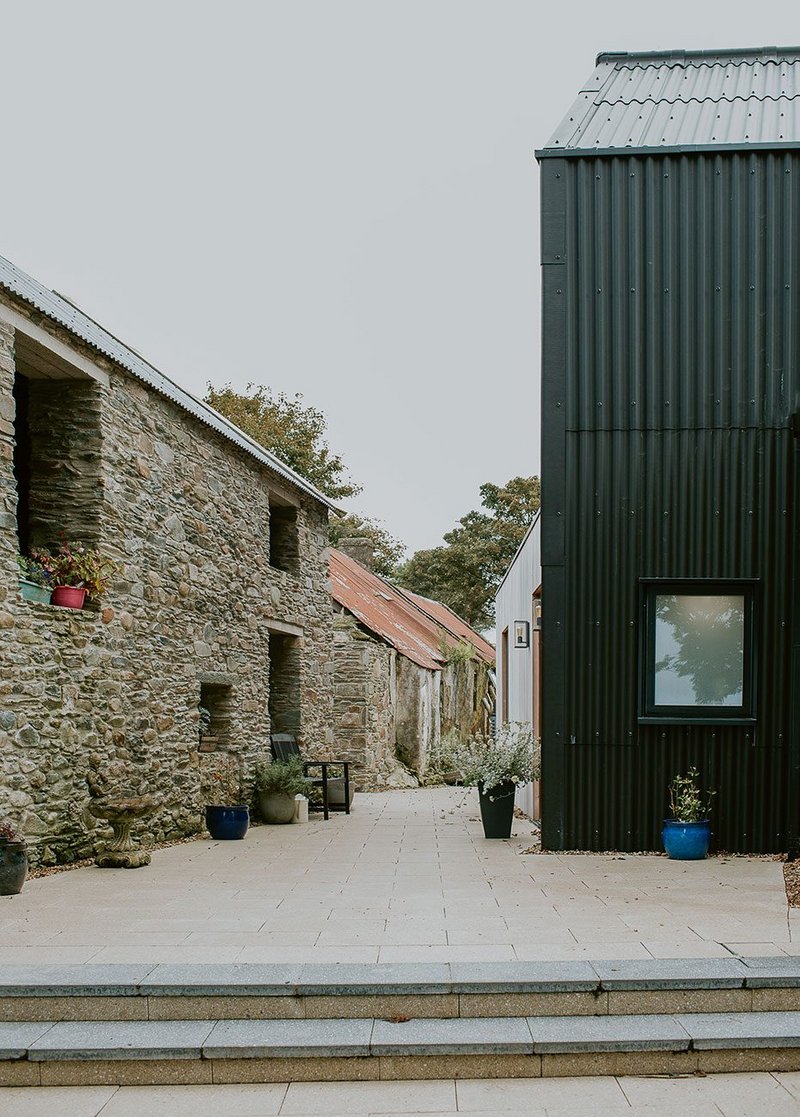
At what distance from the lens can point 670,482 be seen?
886 centimetres

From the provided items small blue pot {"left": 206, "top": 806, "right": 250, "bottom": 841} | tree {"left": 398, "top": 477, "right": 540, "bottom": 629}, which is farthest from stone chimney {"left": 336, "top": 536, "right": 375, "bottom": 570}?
small blue pot {"left": 206, "top": 806, "right": 250, "bottom": 841}

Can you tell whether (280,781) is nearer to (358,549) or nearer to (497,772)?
(497,772)

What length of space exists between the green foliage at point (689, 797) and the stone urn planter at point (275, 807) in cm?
557

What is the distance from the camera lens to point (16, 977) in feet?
16.2

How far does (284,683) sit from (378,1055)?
11185 millimetres

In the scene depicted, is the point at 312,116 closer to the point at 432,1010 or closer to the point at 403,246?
the point at 403,246

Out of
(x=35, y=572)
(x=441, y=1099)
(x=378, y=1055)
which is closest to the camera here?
(x=441, y=1099)

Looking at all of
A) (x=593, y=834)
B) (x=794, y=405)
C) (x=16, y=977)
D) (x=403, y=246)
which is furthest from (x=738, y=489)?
(x=403, y=246)

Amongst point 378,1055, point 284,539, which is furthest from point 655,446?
point 284,539

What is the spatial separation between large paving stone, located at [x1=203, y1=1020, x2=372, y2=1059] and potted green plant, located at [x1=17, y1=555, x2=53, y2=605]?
14.7 ft

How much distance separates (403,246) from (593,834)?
9.07 m

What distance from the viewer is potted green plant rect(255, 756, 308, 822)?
1293 centimetres

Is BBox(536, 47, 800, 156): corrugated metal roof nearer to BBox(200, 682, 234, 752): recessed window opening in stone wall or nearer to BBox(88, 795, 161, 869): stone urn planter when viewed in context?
BBox(88, 795, 161, 869): stone urn planter

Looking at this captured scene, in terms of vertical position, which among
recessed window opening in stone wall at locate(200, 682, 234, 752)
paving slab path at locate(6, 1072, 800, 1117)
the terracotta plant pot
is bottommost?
paving slab path at locate(6, 1072, 800, 1117)
